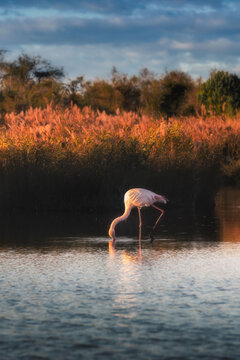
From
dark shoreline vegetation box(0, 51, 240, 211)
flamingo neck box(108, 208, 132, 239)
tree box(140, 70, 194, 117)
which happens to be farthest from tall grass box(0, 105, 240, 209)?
tree box(140, 70, 194, 117)

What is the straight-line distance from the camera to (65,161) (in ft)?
55.9

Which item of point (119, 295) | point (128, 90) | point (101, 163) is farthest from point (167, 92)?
point (119, 295)

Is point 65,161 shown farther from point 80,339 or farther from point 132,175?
point 80,339

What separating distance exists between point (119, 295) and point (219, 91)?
137 feet

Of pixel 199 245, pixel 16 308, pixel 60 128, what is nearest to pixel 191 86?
pixel 60 128

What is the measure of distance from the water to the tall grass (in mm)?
3851

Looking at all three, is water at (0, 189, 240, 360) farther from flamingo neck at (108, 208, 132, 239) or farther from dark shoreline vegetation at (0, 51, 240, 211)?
dark shoreline vegetation at (0, 51, 240, 211)

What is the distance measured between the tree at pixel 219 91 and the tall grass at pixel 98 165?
28522 millimetres

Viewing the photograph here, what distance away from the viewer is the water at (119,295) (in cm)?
541

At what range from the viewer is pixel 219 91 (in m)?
48.0

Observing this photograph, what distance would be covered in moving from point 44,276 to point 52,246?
2553 mm

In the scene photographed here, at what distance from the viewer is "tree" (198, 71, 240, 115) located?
1870 inches

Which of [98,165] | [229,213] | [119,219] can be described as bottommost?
[229,213]

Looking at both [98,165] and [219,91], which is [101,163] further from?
[219,91]
